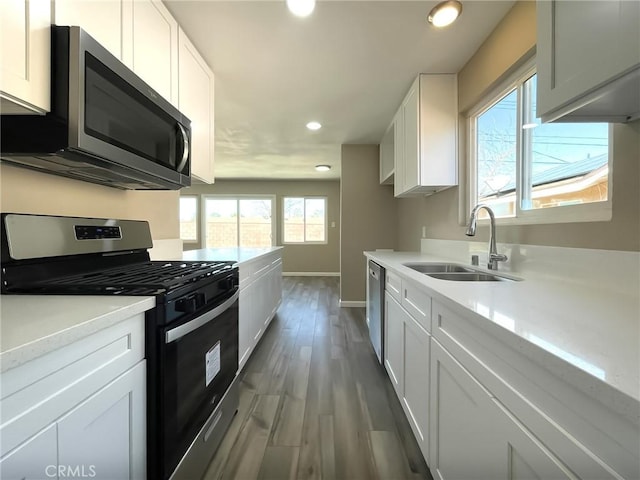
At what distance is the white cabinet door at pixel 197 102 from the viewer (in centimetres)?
181

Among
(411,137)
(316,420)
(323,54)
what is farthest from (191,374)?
(411,137)

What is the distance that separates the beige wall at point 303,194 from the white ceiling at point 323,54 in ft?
12.1

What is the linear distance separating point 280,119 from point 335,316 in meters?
2.53

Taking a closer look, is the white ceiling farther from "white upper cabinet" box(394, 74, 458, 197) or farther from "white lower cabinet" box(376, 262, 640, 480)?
"white lower cabinet" box(376, 262, 640, 480)

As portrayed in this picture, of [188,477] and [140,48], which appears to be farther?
[140,48]

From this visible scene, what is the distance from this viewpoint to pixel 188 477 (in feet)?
3.59

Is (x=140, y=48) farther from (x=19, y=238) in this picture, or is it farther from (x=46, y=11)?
(x=19, y=238)

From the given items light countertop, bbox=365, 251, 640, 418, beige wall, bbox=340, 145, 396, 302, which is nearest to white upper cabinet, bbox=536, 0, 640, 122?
light countertop, bbox=365, 251, 640, 418

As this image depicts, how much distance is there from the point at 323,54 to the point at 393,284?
1.69m

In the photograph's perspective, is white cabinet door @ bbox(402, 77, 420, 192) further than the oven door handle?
Yes

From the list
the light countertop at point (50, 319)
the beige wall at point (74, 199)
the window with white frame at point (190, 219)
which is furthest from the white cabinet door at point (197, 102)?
the window with white frame at point (190, 219)

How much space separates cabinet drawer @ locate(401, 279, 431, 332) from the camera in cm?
126

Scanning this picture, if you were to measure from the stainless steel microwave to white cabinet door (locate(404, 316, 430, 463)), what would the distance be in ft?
4.74

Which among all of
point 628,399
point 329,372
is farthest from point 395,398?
point 628,399
